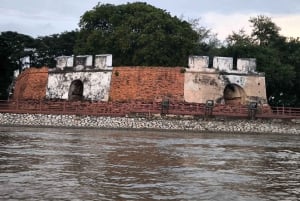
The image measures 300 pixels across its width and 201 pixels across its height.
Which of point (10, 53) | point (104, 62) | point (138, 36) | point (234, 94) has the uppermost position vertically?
point (138, 36)

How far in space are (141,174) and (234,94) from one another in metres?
18.9

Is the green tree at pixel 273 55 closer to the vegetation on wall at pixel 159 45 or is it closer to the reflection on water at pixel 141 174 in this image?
the vegetation on wall at pixel 159 45

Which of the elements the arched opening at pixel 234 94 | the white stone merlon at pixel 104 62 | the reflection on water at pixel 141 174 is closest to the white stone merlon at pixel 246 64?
the arched opening at pixel 234 94

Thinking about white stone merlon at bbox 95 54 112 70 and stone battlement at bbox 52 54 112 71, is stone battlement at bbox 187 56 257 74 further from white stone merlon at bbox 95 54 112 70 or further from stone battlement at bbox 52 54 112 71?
stone battlement at bbox 52 54 112 71

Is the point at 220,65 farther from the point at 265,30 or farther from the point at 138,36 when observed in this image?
the point at 265,30

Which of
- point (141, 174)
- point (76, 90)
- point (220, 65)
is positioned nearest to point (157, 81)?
point (220, 65)

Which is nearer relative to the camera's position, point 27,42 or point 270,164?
point 270,164

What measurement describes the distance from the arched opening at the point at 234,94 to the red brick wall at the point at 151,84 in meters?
2.85

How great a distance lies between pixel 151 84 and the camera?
2434 centimetres

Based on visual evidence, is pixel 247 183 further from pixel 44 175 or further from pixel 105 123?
pixel 105 123

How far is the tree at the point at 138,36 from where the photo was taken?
30391mm

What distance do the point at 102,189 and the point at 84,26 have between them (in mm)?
29647

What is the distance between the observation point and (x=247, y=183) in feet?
23.8

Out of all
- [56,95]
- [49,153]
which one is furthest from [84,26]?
[49,153]
